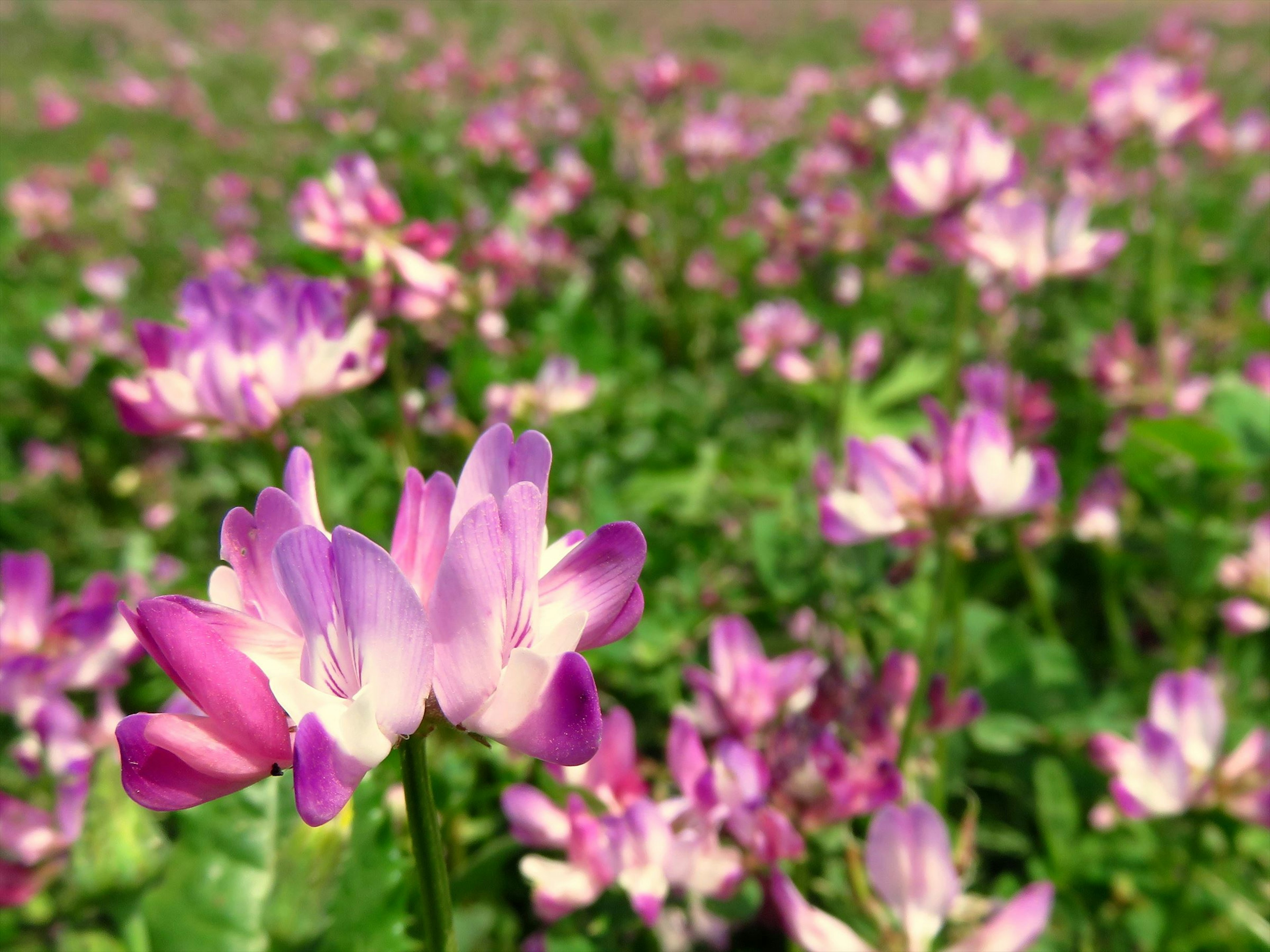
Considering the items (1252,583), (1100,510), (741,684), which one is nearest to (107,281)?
(741,684)

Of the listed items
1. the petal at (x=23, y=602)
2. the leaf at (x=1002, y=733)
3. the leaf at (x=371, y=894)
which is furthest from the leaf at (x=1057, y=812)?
the petal at (x=23, y=602)

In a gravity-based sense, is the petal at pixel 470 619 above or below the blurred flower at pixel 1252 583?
above

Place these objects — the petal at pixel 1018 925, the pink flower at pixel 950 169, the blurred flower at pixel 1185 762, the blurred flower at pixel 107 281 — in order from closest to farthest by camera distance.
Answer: the petal at pixel 1018 925 → the blurred flower at pixel 1185 762 → the pink flower at pixel 950 169 → the blurred flower at pixel 107 281

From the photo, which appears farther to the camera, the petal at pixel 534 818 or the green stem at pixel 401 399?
the green stem at pixel 401 399

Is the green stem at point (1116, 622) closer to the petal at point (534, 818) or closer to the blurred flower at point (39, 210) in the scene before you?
the petal at point (534, 818)

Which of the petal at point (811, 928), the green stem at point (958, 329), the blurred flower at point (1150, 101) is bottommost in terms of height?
the petal at point (811, 928)

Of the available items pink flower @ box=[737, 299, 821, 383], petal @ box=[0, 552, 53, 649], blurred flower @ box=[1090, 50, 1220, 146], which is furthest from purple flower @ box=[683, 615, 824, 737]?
blurred flower @ box=[1090, 50, 1220, 146]

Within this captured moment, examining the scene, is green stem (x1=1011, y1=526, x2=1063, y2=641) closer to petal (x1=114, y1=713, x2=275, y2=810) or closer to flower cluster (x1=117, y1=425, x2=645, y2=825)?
flower cluster (x1=117, y1=425, x2=645, y2=825)
